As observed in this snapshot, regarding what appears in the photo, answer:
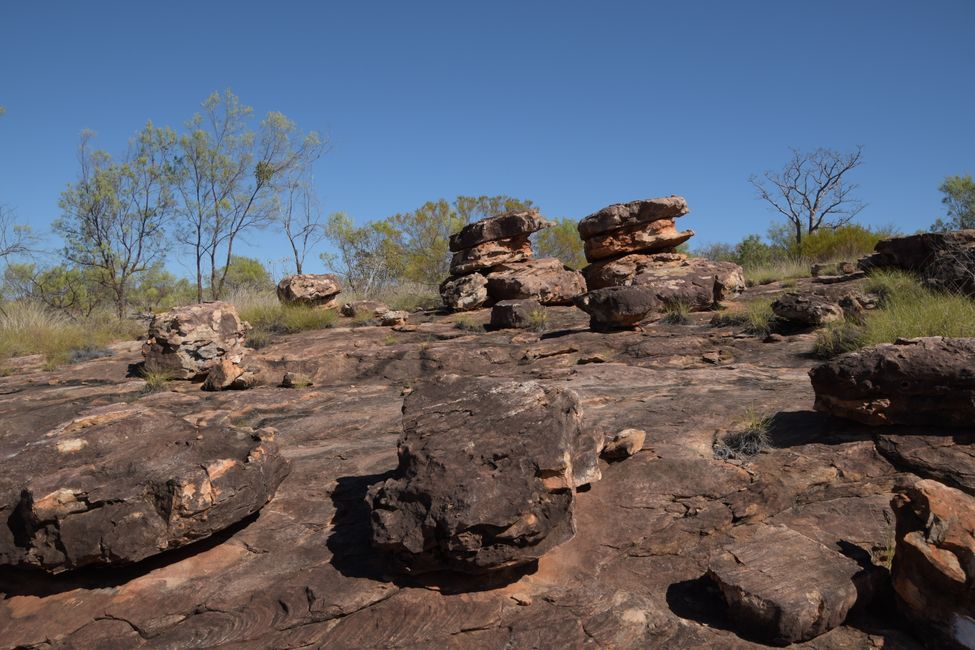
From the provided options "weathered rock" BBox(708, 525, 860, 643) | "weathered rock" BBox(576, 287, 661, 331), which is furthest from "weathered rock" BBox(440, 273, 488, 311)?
"weathered rock" BBox(708, 525, 860, 643)

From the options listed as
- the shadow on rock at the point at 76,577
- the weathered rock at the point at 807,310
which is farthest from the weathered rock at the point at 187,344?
the weathered rock at the point at 807,310

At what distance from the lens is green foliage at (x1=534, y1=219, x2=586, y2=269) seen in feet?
96.8

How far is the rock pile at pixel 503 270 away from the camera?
1448cm

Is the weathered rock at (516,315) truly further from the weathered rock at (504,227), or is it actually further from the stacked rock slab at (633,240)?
the weathered rock at (504,227)

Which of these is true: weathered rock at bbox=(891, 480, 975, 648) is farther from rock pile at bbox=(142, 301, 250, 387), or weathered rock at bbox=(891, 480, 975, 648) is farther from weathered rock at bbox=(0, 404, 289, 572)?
rock pile at bbox=(142, 301, 250, 387)

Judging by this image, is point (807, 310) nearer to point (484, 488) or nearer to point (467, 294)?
point (484, 488)

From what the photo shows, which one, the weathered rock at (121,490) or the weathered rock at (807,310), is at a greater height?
the weathered rock at (807,310)

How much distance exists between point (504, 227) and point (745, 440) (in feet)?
37.6

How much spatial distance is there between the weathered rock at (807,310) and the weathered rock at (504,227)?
7.48 m

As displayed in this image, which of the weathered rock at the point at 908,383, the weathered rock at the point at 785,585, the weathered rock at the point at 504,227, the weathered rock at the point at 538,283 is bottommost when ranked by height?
the weathered rock at the point at 785,585

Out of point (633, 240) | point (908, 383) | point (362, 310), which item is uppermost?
point (633, 240)

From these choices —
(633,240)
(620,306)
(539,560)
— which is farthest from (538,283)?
(539,560)

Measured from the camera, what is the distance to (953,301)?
25.3ft

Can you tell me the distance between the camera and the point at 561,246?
97.3 feet
